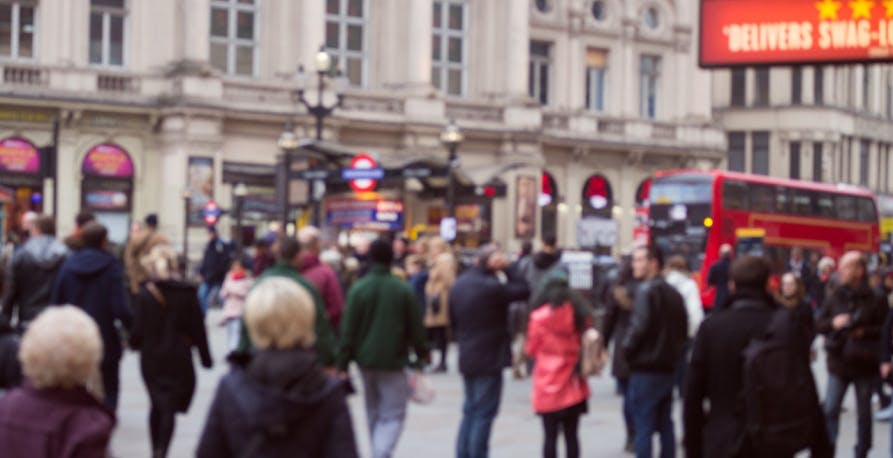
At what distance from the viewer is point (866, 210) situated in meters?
48.6

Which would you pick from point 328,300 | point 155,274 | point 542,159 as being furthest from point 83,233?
point 542,159

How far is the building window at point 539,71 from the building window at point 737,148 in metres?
14.9

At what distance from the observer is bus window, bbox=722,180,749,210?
41812 mm

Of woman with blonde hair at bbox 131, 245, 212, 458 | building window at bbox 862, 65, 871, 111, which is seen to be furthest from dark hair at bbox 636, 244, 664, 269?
building window at bbox 862, 65, 871, 111

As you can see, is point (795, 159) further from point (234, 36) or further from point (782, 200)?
point (234, 36)

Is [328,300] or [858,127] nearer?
[328,300]

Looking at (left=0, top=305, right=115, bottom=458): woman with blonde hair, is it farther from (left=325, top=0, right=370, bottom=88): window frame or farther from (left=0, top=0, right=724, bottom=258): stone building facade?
(left=325, top=0, right=370, bottom=88): window frame

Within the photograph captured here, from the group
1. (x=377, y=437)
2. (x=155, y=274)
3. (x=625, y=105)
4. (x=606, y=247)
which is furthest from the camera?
(x=625, y=105)

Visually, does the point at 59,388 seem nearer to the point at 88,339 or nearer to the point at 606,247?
the point at 88,339

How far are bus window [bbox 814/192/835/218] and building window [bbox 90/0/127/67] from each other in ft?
66.3

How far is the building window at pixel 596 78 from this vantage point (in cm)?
5747

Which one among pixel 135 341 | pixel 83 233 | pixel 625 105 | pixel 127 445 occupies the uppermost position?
pixel 625 105

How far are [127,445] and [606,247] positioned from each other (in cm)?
3630

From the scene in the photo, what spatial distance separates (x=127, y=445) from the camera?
13.8m
